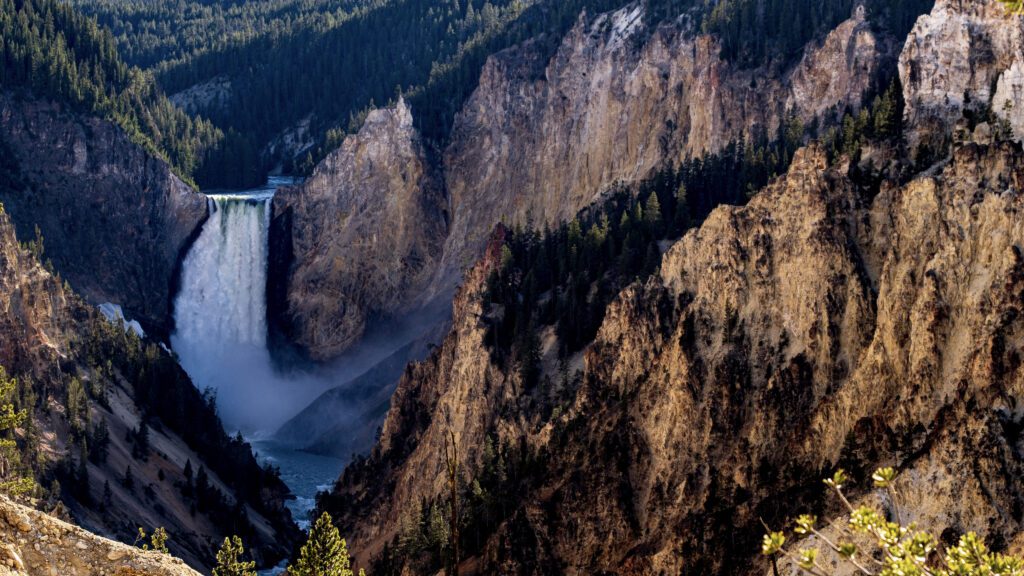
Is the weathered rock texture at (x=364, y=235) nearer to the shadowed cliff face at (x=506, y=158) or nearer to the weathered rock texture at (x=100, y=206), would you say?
the shadowed cliff face at (x=506, y=158)

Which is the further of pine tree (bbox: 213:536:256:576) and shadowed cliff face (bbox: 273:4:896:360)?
shadowed cliff face (bbox: 273:4:896:360)

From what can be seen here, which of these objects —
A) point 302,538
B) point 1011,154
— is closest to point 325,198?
point 302,538

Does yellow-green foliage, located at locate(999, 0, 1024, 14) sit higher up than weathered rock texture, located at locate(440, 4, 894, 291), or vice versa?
yellow-green foliage, located at locate(999, 0, 1024, 14)

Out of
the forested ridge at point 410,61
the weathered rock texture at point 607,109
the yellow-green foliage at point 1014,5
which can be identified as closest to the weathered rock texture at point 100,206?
the forested ridge at point 410,61

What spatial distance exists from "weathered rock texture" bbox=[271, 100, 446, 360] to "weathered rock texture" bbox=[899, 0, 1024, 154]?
74.9 meters

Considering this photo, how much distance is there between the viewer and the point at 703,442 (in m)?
66.1

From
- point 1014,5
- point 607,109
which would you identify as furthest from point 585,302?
point 1014,5

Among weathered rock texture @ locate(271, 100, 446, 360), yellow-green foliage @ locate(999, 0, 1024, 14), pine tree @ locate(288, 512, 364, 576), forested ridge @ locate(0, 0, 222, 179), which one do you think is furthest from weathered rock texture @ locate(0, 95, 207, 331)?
yellow-green foliage @ locate(999, 0, 1024, 14)

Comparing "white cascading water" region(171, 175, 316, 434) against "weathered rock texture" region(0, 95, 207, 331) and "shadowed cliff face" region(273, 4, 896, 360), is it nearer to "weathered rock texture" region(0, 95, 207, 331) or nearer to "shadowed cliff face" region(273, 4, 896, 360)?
"weathered rock texture" region(0, 95, 207, 331)

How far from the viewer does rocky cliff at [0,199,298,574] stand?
3551 inches

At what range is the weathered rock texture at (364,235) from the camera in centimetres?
14325

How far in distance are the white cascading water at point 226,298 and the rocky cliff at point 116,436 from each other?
2487cm

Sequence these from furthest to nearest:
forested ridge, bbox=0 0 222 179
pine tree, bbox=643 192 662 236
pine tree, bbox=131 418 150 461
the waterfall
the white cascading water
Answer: the waterfall → the white cascading water → forested ridge, bbox=0 0 222 179 → pine tree, bbox=131 418 150 461 → pine tree, bbox=643 192 662 236

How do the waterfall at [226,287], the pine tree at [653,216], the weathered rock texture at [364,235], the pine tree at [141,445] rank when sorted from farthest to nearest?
the waterfall at [226,287], the weathered rock texture at [364,235], the pine tree at [141,445], the pine tree at [653,216]
